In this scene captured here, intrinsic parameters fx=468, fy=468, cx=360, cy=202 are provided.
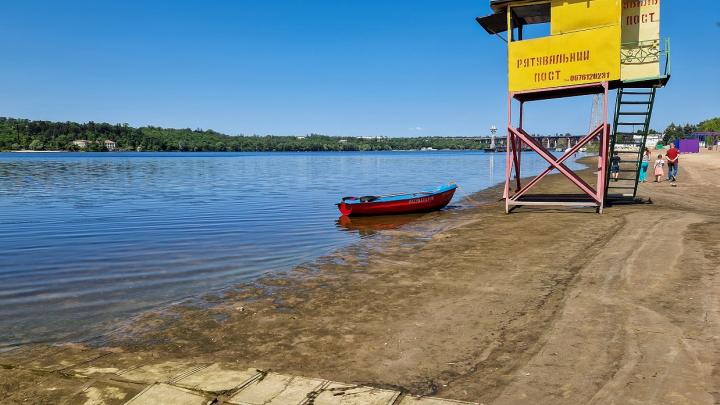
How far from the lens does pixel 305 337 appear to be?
22.0ft


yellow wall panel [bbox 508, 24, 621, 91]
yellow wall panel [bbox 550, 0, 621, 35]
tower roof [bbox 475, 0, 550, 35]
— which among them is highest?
tower roof [bbox 475, 0, 550, 35]

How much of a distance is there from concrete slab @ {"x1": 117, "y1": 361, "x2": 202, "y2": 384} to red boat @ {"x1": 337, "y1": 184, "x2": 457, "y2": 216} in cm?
1489

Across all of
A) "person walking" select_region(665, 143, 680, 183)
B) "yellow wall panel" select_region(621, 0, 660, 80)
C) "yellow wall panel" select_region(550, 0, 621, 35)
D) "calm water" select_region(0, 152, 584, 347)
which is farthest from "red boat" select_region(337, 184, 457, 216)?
"person walking" select_region(665, 143, 680, 183)

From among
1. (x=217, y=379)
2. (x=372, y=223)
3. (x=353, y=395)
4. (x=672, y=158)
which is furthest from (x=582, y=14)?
(x=672, y=158)

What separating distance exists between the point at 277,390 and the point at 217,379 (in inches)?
32.1

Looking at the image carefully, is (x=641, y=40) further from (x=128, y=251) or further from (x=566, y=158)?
(x=128, y=251)

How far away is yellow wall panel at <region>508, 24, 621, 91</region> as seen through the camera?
50.8ft

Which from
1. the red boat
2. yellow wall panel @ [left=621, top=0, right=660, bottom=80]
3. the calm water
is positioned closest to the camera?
the calm water

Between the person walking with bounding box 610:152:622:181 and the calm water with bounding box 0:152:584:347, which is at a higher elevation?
the person walking with bounding box 610:152:622:181

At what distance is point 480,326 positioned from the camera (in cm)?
679

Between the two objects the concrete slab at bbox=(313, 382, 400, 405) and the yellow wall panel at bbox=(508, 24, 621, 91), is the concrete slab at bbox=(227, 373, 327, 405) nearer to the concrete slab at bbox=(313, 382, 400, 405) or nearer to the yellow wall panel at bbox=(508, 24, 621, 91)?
the concrete slab at bbox=(313, 382, 400, 405)

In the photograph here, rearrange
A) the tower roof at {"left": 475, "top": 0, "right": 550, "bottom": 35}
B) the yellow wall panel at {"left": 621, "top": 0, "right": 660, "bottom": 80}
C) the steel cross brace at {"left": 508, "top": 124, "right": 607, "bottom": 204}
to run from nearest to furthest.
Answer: the yellow wall panel at {"left": 621, "top": 0, "right": 660, "bottom": 80} → the tower roof at {"left": 475, "top": 0, "right": 550, "bottom": 35} → the steel cross brace at {"left": 508, "top": 124, "right": 607, "bottom": 204}

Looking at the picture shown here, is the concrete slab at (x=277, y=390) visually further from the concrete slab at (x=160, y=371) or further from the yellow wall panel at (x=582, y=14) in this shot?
the yellow wall panel at (x=582, y=14)

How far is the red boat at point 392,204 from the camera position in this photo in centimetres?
2070
